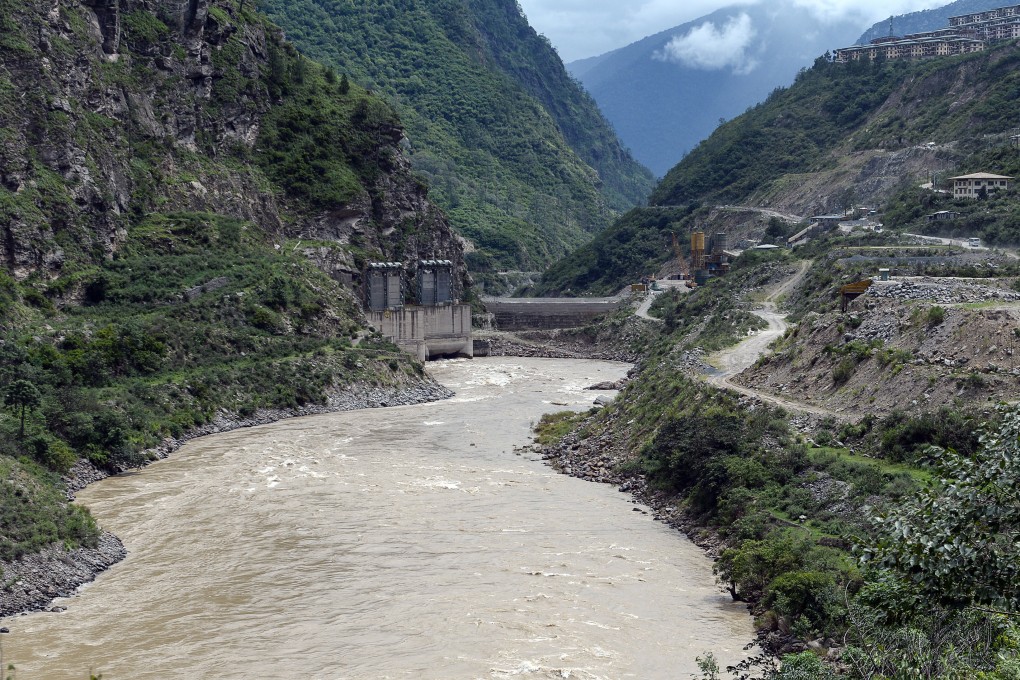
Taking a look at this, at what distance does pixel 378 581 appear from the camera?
1339 inches

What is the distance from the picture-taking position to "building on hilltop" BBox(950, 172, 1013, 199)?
89750 mm

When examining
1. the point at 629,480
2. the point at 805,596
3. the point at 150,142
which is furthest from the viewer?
the point at 150,142

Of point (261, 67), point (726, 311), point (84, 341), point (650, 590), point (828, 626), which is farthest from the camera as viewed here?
point (261, 67)

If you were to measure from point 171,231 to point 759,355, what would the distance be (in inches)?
1762

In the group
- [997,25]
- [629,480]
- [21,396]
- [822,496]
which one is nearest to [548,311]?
[997,25]

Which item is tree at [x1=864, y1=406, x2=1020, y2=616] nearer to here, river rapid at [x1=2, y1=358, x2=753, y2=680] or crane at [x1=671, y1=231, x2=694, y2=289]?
river rapid at [x1=2, y1=358, x2=753, y2=680]

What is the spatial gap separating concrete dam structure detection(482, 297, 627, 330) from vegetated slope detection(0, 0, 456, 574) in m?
10.1

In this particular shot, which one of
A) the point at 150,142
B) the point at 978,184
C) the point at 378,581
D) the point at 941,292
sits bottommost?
the point at 378,581

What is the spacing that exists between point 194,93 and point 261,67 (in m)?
10.1

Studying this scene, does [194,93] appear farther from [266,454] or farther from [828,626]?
[828,626]

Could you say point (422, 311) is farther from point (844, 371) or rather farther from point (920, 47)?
point (920, 47)

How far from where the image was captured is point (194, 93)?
323 feet

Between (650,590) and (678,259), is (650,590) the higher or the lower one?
the lower one

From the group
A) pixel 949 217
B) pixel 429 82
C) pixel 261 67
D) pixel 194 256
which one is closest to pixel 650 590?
pixel 194 256
